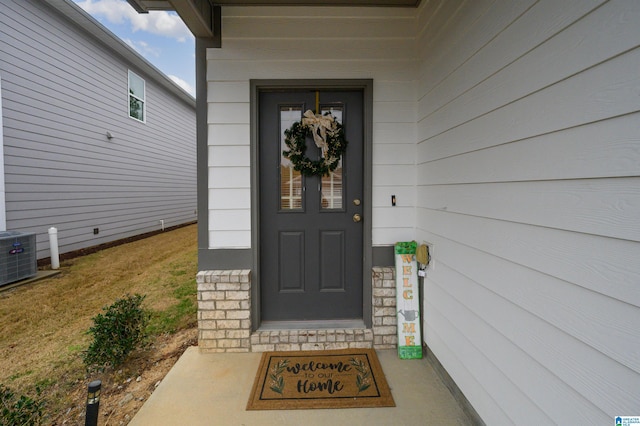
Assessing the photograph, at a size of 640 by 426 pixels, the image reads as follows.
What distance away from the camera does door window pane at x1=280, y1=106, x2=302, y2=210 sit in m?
2.50

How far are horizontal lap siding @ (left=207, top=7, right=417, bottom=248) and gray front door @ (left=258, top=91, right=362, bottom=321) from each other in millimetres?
164

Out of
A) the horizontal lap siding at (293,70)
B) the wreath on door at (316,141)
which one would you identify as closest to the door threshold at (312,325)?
the horizontal lap siding at (293,70)

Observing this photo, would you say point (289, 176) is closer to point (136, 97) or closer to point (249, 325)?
point (249, 325)

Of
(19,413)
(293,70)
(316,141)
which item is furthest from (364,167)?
(19,413)

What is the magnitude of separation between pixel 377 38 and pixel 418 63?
39 cm

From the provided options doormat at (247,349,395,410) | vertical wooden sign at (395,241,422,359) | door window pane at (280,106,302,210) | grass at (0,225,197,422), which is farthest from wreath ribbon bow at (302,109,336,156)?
grass at (0,225,197,422)

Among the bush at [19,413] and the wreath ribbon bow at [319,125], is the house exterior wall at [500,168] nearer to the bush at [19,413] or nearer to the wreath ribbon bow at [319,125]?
the wreath ribbon bow at [319,125]

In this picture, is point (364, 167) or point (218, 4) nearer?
point (218, 4)

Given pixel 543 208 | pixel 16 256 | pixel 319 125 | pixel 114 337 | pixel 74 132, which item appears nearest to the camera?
pixel 543 208

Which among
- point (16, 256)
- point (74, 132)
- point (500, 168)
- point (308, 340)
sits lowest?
point (308, 340)

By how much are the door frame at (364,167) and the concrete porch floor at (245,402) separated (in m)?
0.43

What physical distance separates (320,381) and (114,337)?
4.99 feet

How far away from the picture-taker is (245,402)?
6.05 ft

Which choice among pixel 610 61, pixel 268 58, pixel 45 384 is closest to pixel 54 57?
pixel 268 58
